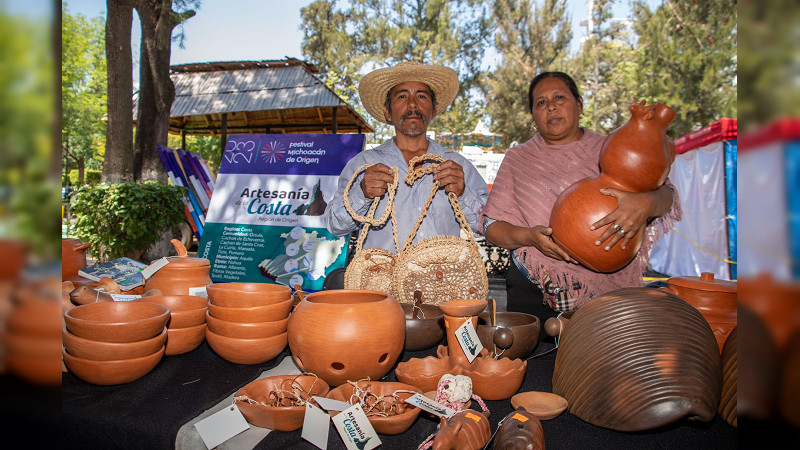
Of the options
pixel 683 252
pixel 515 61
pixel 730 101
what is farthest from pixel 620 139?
pixel 515 61

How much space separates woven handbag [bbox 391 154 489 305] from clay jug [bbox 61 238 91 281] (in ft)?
4.77

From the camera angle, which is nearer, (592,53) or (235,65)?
(235,65)

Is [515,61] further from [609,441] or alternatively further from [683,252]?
[609,441]

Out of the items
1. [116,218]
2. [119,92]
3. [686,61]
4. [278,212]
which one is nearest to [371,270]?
[278,212]

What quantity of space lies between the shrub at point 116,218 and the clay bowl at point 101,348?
4571 millimetres

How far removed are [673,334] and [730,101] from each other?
2.92 feet

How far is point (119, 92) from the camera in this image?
19.7ft

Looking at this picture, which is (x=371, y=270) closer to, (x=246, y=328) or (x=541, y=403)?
(x=246, y=328)

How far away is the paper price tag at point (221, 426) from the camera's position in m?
1.13

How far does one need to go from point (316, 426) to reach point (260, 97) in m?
8.54

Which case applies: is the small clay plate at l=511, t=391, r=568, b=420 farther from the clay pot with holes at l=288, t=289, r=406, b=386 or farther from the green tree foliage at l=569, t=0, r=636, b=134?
the green tree foliage at l=569, t=0, r=636, b=134

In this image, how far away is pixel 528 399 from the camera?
4.22 feet

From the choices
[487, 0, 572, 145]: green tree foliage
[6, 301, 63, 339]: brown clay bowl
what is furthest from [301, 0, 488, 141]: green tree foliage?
[6, 301, 63, 339]: brown clay bowl

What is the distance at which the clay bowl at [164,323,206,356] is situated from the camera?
1.59m
